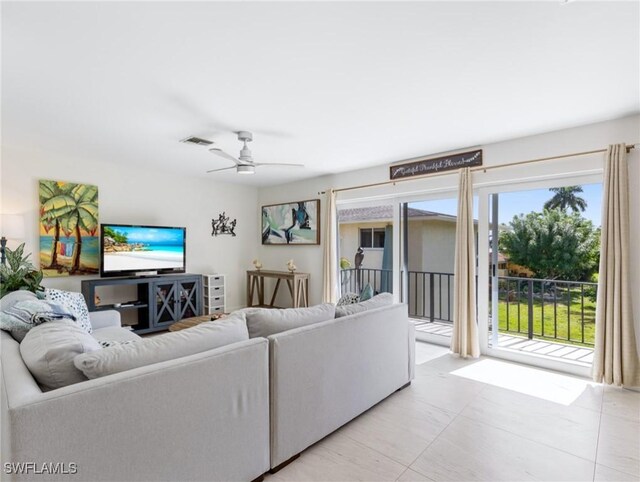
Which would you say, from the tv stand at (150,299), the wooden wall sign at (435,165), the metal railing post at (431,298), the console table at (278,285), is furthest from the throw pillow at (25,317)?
the metal railing post at (431,298)

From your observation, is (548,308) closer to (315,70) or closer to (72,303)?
(315,70)

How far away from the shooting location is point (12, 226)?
349 centimetres

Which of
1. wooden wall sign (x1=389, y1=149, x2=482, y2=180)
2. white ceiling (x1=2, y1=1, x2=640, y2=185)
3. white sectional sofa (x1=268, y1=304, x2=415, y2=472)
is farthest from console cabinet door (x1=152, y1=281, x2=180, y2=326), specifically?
wooden wall sign (x1=389, y1=149, x2=482, y2=180)

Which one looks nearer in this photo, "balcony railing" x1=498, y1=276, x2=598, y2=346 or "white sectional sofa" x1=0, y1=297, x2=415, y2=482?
"white sectional sofa" x1=0, y1=297, x2=415, y2=482

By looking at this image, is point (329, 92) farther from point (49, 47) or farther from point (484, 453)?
point (484, 453)

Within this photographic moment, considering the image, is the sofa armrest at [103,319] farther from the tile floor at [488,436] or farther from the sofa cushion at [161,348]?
the tile floor at [488,436]

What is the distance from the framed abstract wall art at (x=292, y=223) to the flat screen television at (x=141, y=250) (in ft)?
4.99

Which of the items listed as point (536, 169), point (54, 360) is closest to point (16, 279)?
point (54, 360)

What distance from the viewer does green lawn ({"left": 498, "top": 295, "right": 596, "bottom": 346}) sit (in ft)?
11.2

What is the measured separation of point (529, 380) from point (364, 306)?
177cm

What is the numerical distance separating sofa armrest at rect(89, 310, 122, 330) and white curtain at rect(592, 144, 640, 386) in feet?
14.7

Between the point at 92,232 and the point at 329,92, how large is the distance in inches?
148

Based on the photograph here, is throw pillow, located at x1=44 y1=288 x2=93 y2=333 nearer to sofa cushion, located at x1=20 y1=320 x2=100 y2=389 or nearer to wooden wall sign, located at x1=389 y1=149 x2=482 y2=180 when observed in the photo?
sofa cushion, located at x1=20 y1=320 x2=100 y2=389

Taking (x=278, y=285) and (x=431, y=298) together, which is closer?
(x=431, y=298)
